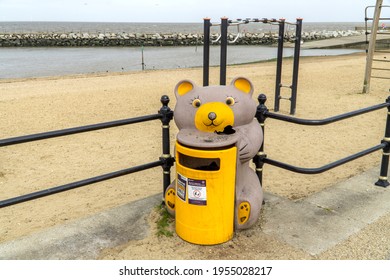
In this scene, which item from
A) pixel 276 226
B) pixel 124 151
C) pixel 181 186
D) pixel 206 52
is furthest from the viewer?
pixel 206 52

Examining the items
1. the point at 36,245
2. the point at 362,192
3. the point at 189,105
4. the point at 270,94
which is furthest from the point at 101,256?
the point at 270,94

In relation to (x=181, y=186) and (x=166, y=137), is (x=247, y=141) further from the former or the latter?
(x=166, y=137)

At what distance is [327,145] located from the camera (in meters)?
6.89

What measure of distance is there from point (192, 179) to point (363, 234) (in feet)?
5.04

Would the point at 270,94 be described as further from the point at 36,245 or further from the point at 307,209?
the point at 36,245

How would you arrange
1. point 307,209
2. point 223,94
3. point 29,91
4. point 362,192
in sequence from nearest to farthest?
1. point 223,94
2. point 307,209
3. point 362,192
4. point 29,91

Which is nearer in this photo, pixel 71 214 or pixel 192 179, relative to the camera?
pixel 192 179

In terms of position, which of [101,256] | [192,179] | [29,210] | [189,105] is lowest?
[29,210]

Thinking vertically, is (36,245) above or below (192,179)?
below

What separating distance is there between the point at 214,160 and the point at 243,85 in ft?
2.40

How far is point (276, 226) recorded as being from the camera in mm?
3592

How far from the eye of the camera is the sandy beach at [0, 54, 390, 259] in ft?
13.9

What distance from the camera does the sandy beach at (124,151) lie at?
424 centimetres

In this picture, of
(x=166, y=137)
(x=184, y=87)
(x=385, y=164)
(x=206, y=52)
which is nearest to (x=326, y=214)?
(x=385, y=164)
